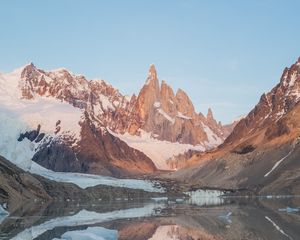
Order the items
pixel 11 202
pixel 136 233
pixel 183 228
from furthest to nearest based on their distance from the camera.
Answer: pixel 11 202 → pixel 183 228 → pixel 136 233

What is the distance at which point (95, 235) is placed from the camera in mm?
67062

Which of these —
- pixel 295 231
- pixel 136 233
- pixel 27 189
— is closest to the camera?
pixel 295 231

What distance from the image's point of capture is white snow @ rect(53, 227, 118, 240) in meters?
64.1

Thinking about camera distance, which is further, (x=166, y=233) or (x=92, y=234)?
(x=166, y=233)

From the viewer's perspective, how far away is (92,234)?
68438mm

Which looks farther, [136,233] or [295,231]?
[136,233]

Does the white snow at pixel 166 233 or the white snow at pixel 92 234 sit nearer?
the white snow at pixel 92 234

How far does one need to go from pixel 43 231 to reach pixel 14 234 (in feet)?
16.4

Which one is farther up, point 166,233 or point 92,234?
point 166,233

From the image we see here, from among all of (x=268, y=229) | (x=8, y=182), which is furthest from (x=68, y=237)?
(x=8, y=182)

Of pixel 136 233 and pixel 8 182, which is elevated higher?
pixel 8 182

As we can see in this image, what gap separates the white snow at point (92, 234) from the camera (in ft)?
210

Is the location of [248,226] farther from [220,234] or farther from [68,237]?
[68,237]

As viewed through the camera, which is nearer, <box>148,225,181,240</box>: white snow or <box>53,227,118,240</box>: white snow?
<box>53,227,118,240</box>: white snow
